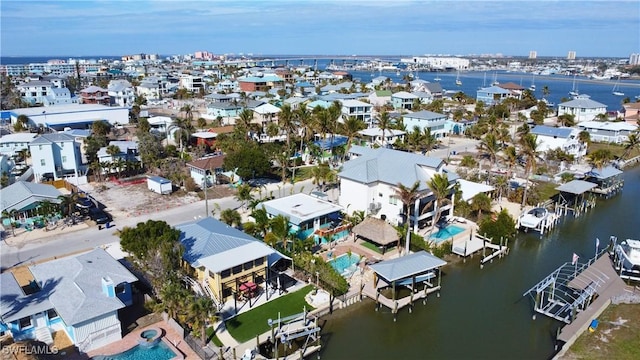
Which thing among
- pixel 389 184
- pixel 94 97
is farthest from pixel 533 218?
pixel 94 97

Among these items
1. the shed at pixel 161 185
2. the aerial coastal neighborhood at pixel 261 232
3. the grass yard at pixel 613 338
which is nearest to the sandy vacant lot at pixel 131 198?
the aerial coastal neighborhood at pixel 261 232

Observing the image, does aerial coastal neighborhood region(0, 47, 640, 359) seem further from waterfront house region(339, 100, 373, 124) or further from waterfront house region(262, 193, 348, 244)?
waterfront house region(339, 100, 373, 124)

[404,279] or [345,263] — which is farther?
[345,263]

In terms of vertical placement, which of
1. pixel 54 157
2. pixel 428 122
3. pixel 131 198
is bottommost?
pixel 131 198

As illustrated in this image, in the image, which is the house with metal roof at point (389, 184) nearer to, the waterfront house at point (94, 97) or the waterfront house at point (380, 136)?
the waterfront house at point (380, 136)

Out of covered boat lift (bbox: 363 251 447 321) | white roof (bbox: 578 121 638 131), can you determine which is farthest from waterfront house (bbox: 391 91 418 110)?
covered boat lift (bbox: 363 251 447 321)

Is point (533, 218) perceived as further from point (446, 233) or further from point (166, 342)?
point (166, 342)
